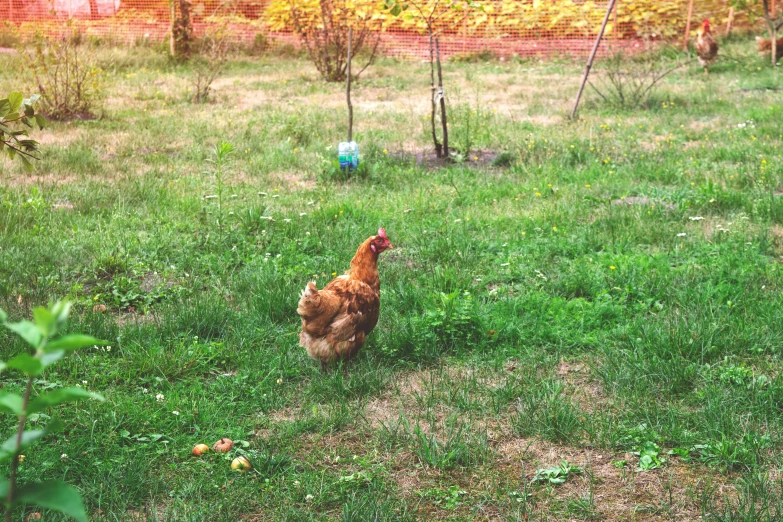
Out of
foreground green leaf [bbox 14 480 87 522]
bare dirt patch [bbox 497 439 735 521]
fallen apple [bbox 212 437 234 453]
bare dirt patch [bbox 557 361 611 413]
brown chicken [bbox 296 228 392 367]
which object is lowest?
bare dirt patch [bbox 497 439 735 521]

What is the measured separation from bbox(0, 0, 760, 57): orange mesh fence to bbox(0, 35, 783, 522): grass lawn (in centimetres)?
914

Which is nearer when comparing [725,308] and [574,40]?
[725,308]

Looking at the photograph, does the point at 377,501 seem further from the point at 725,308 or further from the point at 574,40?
the point at 574,40

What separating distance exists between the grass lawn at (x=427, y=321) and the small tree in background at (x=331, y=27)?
5.07 metres

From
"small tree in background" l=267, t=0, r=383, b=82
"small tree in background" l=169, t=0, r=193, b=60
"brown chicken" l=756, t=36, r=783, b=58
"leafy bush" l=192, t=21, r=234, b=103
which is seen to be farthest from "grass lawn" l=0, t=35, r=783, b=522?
"small tree in background" l=169, t=0, r=193, b=60

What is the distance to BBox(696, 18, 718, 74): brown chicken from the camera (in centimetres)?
1452

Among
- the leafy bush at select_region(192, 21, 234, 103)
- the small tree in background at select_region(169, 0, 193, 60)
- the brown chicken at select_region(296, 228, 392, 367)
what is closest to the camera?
the brown chicken at select_region(296, 228, 392, 367)

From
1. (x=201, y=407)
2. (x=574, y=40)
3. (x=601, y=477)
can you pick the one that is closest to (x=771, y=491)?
(x=601, y=477)

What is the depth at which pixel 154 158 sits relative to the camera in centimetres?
881

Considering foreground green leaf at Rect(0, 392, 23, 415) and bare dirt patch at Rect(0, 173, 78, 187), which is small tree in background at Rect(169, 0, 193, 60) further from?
foreground green leaf at Rect(0, 392, 23, 415)

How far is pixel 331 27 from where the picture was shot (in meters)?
14.6

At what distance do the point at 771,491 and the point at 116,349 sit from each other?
3.45 meters

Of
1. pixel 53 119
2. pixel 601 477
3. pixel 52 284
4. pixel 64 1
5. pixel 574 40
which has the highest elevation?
pixel 64 1

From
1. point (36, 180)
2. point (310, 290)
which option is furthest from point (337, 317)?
point (36, 180)
